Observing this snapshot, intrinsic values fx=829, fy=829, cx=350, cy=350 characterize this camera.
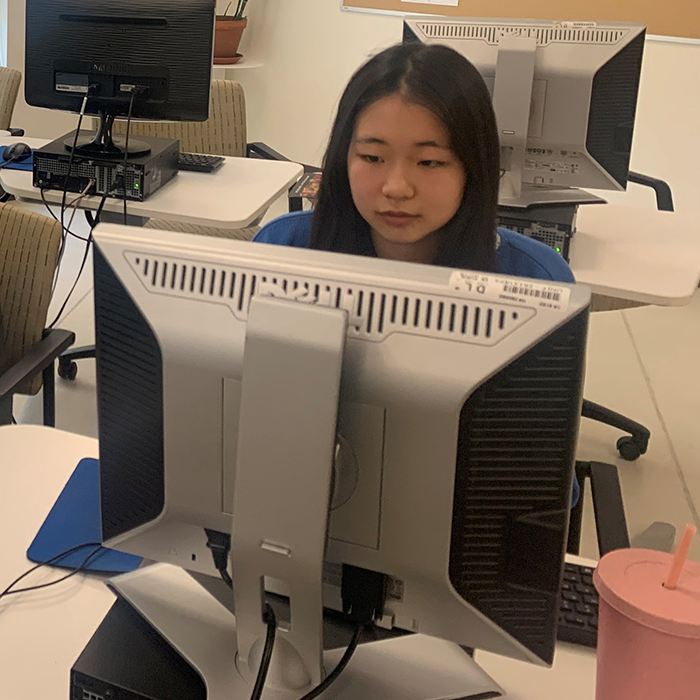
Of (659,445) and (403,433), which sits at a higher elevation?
(403,433)

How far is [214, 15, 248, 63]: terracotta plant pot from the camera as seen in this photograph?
4.08m

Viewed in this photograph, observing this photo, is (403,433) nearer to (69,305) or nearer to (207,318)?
(207,318)

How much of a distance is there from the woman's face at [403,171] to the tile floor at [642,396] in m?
1.08

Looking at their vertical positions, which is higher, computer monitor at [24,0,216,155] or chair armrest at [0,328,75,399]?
computer monitor at [24,0,216,155]

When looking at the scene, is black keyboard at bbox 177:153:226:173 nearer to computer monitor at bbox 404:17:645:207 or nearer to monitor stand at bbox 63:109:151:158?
monitor stand at bbox 63:109:151:158

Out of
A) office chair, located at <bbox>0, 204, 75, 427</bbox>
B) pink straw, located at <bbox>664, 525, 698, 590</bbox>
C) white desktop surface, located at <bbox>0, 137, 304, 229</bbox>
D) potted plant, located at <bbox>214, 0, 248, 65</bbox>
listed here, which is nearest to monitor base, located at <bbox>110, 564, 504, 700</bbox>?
pink straw, located at <bbox>664, 525, 698, 590</bbox>

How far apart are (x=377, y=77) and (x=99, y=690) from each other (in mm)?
952

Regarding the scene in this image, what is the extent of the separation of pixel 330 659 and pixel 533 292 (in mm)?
420

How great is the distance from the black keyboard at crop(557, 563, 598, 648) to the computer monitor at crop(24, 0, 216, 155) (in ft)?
5.45

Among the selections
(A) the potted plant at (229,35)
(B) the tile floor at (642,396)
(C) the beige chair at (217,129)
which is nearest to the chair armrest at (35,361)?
(B) the tile floor at (642,396)

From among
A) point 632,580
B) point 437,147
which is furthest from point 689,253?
point 632,580

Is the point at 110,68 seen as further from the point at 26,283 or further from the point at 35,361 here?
the point at 35,361

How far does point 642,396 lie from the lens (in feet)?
9.90

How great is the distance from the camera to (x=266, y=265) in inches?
26.9
